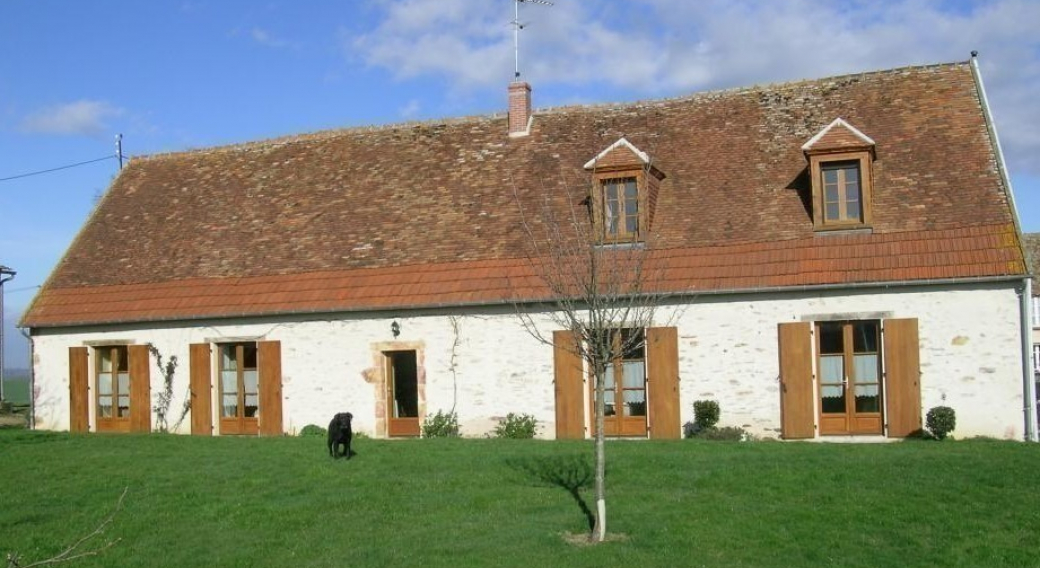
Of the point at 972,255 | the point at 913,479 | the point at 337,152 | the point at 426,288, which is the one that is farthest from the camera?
the point at 337,152

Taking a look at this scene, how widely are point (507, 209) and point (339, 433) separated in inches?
275

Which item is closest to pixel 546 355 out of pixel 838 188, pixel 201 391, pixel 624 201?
pixel 624 201

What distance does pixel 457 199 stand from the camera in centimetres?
2166

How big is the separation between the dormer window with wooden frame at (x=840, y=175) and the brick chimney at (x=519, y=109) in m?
6.82

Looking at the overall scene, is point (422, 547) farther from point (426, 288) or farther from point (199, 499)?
point (426, 288)

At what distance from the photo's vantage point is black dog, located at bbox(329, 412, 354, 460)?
15.4 metres

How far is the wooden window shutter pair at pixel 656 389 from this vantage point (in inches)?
710

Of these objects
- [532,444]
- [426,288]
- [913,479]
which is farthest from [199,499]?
[913,479]

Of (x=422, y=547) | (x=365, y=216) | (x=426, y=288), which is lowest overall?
(x=422, y=547)

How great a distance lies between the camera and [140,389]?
22.0m

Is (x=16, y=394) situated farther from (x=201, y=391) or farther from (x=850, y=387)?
(x=850, y=387)

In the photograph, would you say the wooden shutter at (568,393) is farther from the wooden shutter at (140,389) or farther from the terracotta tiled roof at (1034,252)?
the terracotta tiled roof at (1034,252)

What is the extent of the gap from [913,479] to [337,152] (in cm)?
1594

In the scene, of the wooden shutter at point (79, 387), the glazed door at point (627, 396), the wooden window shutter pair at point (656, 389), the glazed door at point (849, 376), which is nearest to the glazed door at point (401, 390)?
the wooden window shutter pair at point (656, 389)
